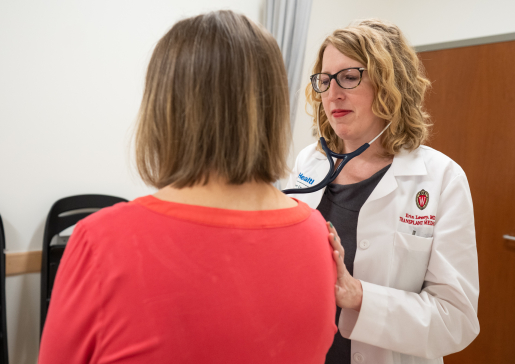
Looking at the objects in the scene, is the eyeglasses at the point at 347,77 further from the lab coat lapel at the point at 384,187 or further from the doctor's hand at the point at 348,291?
the doctor's hand at the point at 348,291

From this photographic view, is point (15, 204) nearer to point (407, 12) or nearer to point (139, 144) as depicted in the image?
point (139, 144)

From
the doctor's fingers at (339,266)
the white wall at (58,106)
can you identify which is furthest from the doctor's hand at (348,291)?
the white wall at (58,106)

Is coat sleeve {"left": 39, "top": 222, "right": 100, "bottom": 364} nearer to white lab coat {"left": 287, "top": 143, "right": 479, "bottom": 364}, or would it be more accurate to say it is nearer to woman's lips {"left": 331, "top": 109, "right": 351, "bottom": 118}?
white lab coat {"left": 287, "top": 143, "right": 479, "bottom": 364}

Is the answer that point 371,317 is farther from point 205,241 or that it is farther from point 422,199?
point 205,241

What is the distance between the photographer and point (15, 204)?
1845 mm

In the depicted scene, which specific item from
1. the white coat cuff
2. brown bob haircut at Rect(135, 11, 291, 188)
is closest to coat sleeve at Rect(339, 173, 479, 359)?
the white coat cuff

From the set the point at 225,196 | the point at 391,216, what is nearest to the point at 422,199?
the point at 391,216

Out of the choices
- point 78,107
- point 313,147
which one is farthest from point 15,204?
point 313,147

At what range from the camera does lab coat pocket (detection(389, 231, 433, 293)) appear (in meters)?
1.02

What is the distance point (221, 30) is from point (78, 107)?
169 cm

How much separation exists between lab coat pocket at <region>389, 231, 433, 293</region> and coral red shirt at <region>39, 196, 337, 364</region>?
1.98 ft

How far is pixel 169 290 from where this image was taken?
47 centimetres

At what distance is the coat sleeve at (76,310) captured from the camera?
47 centimetres

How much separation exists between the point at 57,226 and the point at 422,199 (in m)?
1.75
